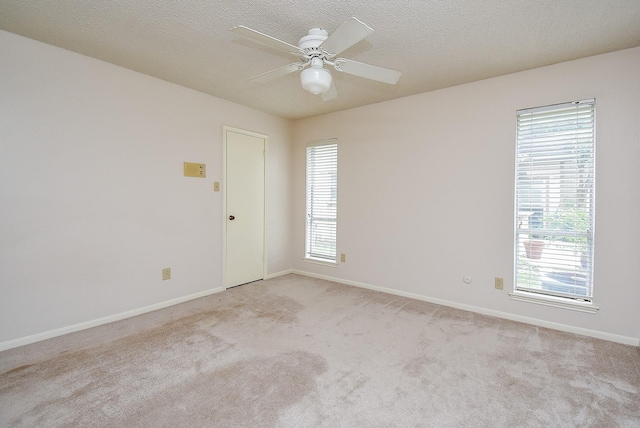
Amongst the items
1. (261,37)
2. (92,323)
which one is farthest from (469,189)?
(92,323)

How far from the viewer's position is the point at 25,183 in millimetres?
2428

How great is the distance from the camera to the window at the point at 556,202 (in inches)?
106

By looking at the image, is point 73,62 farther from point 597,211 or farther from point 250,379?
point 597,211

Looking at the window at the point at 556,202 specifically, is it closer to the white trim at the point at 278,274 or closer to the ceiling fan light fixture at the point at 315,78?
the ceiling fan light fixture at the point at 315,78

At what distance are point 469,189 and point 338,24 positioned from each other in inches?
85.4

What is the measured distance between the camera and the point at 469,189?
327cm

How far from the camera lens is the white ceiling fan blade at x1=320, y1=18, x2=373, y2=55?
158cm

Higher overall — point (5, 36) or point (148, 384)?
point (5, 36)

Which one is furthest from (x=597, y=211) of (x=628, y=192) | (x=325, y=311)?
(x=325, y=311)

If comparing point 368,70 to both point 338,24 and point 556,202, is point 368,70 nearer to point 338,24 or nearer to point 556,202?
point 338,24

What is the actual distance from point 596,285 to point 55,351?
178 inches

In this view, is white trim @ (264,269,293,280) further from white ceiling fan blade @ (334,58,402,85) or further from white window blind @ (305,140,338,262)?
white ceiling fan blade @ (334,58,402,85)

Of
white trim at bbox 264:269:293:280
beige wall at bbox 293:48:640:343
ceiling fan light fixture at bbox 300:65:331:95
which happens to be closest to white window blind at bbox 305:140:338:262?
beige wall at bbox 293:48:640:343

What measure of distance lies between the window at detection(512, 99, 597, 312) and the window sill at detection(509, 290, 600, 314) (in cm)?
1
